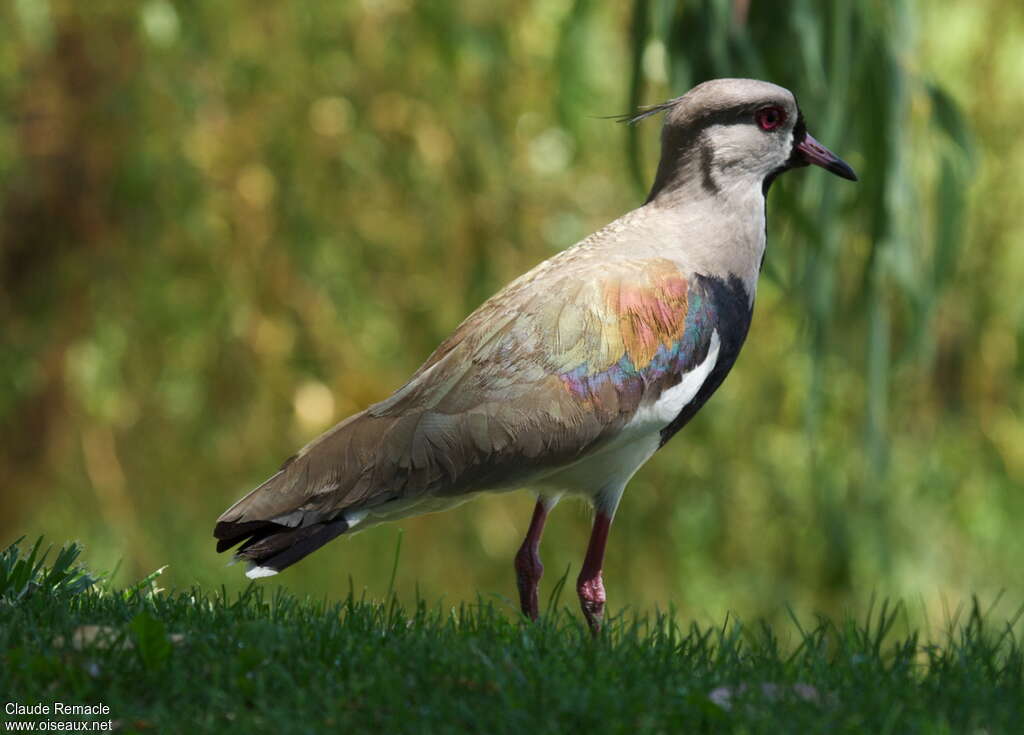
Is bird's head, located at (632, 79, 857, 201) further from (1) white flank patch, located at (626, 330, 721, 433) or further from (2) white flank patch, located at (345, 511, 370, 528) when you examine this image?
(2) white flank patch, located at (345, 511, 370, 528)

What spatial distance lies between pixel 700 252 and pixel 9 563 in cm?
198

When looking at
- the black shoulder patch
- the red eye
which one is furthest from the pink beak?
the black shoulder patch

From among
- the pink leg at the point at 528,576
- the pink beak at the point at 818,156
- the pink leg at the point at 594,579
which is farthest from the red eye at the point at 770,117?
the pink leg at the point at 528,576

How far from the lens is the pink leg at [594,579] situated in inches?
173

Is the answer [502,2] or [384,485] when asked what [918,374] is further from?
[384,485]

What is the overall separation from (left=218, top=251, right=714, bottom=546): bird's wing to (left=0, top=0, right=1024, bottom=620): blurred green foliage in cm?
279

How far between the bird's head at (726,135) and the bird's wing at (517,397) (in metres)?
0.41

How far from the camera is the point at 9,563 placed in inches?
153

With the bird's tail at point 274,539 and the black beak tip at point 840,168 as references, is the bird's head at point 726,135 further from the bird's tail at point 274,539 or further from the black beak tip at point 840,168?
the bird's tail at point 274,539

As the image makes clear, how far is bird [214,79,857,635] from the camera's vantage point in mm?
4062

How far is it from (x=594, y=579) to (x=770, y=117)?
1416 millimetres

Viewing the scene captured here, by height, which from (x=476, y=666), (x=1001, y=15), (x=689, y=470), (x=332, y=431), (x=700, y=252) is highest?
(x=1001, y=15)

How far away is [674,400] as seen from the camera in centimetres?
425

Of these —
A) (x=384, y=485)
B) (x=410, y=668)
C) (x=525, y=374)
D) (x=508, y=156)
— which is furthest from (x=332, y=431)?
(x=508, y=156)
